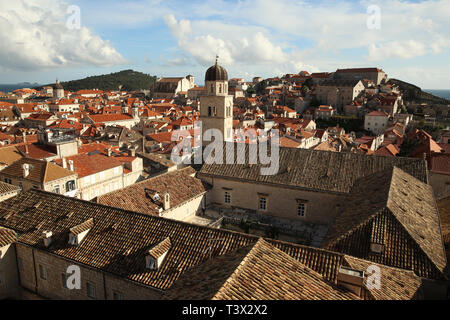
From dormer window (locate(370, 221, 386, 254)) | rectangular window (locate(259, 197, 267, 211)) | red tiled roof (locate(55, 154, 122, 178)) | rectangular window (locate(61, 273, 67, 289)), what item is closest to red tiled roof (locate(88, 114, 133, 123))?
red tiled roof (locate(55, 154, 122, 178))

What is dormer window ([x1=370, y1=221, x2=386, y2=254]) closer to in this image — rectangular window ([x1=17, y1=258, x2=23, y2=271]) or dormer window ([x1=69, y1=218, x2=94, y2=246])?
dormer window ([x1=69, y1=218, x2=94, y2=246])

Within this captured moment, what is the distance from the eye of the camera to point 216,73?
35.6 metres

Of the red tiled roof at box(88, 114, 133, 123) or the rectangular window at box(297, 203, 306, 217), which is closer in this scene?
the rectangular window at box(297, 203, 306, 217)

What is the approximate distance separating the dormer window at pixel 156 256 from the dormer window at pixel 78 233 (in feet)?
15.2

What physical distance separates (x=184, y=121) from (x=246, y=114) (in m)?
21.1

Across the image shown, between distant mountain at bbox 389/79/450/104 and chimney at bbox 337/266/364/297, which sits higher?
distant mountain at bbox 389/79/450/104

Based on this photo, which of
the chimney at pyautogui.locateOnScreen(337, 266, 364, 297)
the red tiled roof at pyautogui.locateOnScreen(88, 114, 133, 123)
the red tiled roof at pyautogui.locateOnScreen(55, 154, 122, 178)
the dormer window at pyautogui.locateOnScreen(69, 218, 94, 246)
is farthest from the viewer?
the red tiled roof at pyautogui.locateOnScreen(88, 114, 133, 123)

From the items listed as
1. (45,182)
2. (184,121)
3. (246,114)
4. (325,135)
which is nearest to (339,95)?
(246,114)

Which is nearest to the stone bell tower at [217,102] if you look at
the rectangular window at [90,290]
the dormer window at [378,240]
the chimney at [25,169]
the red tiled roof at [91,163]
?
the red tiled roof at [91,163]

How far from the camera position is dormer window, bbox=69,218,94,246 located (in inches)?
653

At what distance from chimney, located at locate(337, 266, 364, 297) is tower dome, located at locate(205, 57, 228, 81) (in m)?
28.4

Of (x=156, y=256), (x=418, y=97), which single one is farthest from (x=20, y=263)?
(x=418, y=97)
